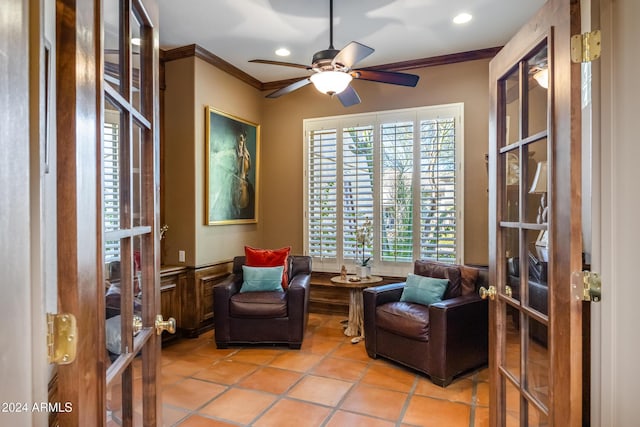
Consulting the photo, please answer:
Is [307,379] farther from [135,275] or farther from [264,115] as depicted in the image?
[264,115]

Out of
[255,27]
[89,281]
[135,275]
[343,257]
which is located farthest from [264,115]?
[89,281]

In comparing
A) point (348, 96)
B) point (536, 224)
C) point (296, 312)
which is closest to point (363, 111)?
point (348, 96)

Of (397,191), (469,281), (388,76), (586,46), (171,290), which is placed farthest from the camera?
(397,191)

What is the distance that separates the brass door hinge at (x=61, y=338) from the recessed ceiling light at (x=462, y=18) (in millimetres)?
3672

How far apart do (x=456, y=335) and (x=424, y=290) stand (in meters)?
0.53

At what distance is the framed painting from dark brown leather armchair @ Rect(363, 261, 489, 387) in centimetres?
199

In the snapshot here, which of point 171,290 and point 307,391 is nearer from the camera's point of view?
point 307,391

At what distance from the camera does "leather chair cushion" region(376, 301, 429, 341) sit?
304cm

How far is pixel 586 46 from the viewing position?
1.21m

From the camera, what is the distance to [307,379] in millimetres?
3033

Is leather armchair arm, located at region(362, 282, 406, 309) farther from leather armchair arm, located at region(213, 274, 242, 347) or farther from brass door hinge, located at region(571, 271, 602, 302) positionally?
brass door hinge, located at region(571, 271, 602, 302)

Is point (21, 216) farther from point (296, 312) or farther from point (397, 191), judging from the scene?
point (397, 191)

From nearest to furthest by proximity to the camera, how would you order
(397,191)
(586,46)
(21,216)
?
(21,216) < (586,46) < (397,191)

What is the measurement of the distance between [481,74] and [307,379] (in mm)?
3544
